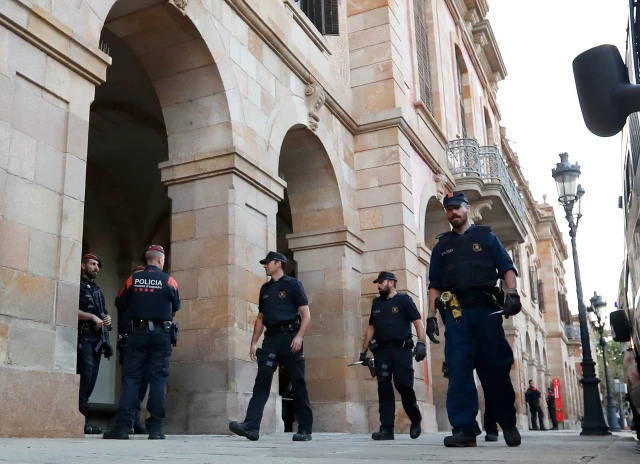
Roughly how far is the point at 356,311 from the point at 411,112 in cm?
475

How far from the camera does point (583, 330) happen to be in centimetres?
1307

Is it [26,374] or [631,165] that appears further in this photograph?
[631,165]

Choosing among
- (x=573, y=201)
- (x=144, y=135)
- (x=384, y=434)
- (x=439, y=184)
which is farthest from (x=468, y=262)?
(x=439, y=184)

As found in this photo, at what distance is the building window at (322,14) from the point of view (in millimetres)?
13375

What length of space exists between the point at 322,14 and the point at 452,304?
28.6 feet

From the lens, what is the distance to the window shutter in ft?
43.9

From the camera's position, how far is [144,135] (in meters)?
14.6

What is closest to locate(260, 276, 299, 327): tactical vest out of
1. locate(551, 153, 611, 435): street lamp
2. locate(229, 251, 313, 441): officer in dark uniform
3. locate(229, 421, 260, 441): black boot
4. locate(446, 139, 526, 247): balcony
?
locate(229, 251, 313, 441): officer in dark uniform

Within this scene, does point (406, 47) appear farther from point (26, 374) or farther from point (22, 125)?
point (26, 374)

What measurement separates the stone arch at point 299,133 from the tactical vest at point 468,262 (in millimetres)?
4410

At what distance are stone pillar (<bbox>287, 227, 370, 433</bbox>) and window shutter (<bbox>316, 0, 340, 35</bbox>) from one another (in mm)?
3646

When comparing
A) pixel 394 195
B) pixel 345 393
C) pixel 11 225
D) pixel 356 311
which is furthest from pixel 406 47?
pixel 11 225

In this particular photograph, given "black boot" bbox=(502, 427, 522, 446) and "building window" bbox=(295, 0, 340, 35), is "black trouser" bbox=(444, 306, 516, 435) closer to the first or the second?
"black boot" bbox=(502, 427, 522, 446)

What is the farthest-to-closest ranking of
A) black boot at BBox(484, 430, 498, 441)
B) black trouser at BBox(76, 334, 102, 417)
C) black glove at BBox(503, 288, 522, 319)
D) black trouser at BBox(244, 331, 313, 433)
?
black trouser at BBox(76, 334, 102, 417) < black trouser at BBox(244, 331, 313, 433) < black boot at BBox(484, 430, 498, 441) < black glove at BBox(503, 288, 522, 319)
